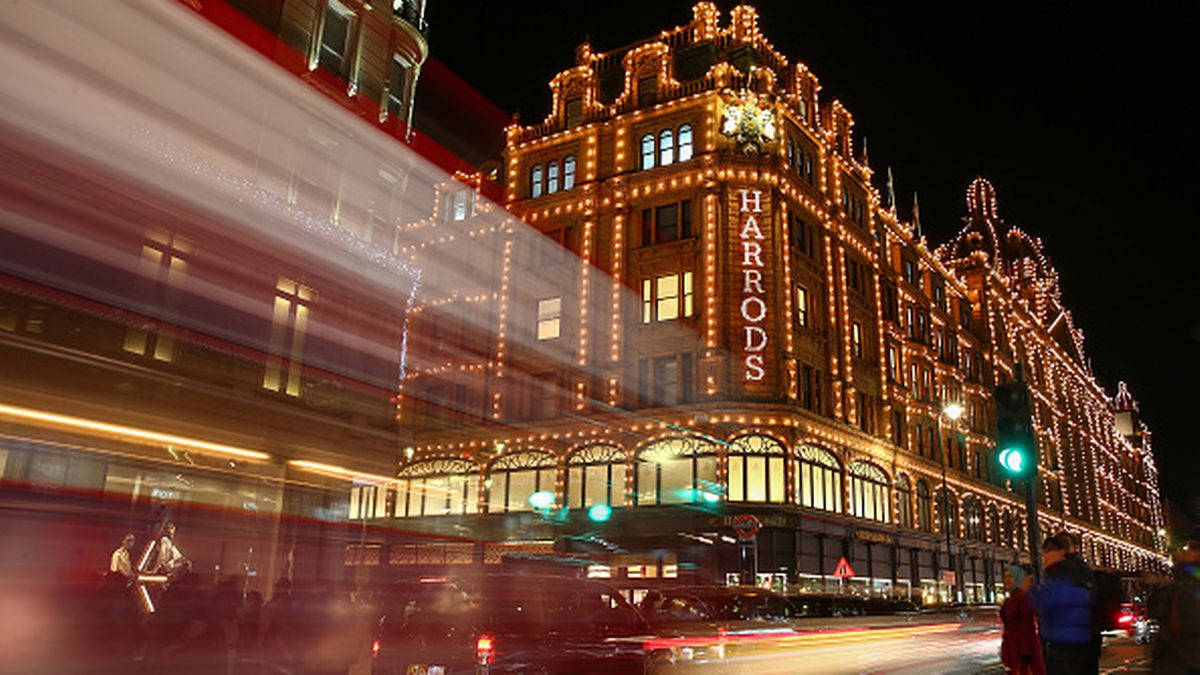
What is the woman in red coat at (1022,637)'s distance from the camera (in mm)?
8961

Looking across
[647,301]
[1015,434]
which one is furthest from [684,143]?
[1015,434]

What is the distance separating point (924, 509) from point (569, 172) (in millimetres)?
26162

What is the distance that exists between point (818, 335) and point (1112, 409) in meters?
91.5

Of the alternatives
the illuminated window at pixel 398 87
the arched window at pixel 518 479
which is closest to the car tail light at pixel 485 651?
the illuminated window at pixel 398 87

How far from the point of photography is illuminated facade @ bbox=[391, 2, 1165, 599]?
114 feet

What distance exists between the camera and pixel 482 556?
1545 inches

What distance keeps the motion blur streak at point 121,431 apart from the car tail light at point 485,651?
43.6ft

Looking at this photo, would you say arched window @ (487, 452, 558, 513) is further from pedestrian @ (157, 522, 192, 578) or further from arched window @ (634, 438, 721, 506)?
pedestrian @ (157, 522, 192, 578)

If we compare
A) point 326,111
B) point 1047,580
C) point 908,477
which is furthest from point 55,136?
point 908,477

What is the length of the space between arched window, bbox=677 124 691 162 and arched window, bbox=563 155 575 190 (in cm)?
599

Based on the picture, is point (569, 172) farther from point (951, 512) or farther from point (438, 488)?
point (951, 512)

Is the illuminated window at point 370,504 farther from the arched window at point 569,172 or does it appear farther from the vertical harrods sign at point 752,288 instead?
the vertical harrods sign at point 752,288

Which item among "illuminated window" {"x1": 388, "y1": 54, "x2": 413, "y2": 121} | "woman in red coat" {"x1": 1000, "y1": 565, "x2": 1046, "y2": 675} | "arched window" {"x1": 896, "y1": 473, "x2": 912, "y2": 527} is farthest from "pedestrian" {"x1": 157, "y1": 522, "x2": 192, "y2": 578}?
"arched window" {"x1": 896, "y1": 473, "x2": 912, "y2": 527}

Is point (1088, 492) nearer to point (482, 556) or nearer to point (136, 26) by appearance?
point (482, 556)
